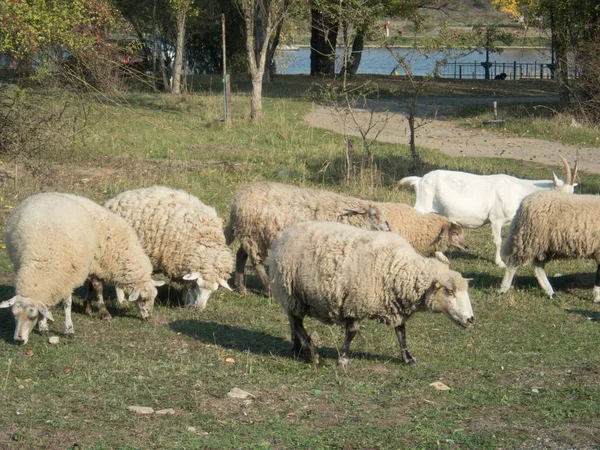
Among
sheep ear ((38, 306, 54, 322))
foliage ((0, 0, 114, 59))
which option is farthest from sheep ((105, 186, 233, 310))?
foliage ((0, 0, 114, 59))

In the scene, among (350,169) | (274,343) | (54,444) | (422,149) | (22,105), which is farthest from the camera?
(422,149)

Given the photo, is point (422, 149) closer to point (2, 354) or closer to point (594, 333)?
point (594, 333)

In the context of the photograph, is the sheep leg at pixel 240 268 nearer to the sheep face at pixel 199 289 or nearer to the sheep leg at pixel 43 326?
the sheep face at pixel 199 289

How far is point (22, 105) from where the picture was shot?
54.1ft

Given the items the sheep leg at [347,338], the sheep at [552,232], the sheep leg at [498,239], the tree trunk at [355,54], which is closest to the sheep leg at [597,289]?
the sheep at [552,232]

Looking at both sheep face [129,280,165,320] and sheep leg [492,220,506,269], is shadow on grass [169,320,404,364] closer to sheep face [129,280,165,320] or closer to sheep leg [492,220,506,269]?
sheep face [129,280,165,320]

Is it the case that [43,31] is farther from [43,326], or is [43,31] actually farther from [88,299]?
[43,326]

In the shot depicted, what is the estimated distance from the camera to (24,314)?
28.8 feet

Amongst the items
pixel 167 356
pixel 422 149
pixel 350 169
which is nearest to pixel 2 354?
pixel 167 356

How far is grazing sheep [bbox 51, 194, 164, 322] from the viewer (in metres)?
10.1

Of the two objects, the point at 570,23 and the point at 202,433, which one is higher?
the point at 570,23

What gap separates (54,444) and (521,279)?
24.8 feet

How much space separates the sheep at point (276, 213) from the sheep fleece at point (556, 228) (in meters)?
1.66

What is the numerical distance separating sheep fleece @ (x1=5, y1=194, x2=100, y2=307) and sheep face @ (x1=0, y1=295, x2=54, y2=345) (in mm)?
124
